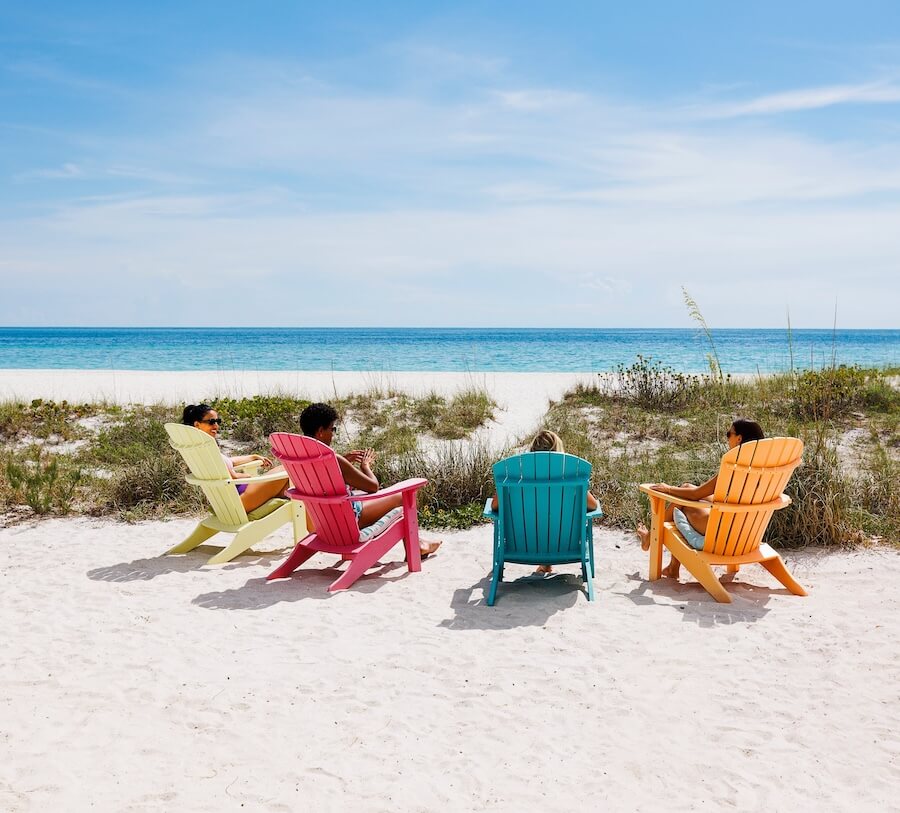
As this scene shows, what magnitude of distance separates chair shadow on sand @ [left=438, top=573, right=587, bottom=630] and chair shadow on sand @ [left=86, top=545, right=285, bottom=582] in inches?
67.5

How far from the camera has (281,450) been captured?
5.14m

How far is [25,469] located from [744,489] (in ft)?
23.0

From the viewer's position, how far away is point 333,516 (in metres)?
5.27

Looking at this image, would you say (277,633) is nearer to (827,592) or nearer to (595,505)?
(595,505)

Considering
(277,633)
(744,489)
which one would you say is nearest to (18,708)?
(277,633)

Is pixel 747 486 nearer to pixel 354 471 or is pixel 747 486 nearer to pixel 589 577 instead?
pixel 589 577

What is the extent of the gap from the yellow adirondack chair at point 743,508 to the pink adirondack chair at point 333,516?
1.70 metres

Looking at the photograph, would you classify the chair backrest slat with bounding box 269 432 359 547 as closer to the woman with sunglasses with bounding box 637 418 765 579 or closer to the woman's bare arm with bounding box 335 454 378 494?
the woman's bare arm with bounding box 335 454 378 494

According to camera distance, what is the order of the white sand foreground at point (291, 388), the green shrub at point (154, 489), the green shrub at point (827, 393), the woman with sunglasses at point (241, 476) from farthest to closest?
the white sand foreground at point (291, 388)
the green shrub at point (827, 393)
the green shrub at point (154, 489)
the woman with sunglasses at point (241, 476)

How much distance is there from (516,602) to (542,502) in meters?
0.64

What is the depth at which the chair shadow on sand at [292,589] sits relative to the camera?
489 centimetres

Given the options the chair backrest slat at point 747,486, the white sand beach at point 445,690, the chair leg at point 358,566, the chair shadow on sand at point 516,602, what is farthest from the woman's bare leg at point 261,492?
the chair backrest slat at point 747,486

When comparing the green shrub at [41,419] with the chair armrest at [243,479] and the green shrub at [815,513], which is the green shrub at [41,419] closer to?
the chair armrest at [243,479]

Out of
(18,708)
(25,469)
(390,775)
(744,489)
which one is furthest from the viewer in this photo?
(25,469)
